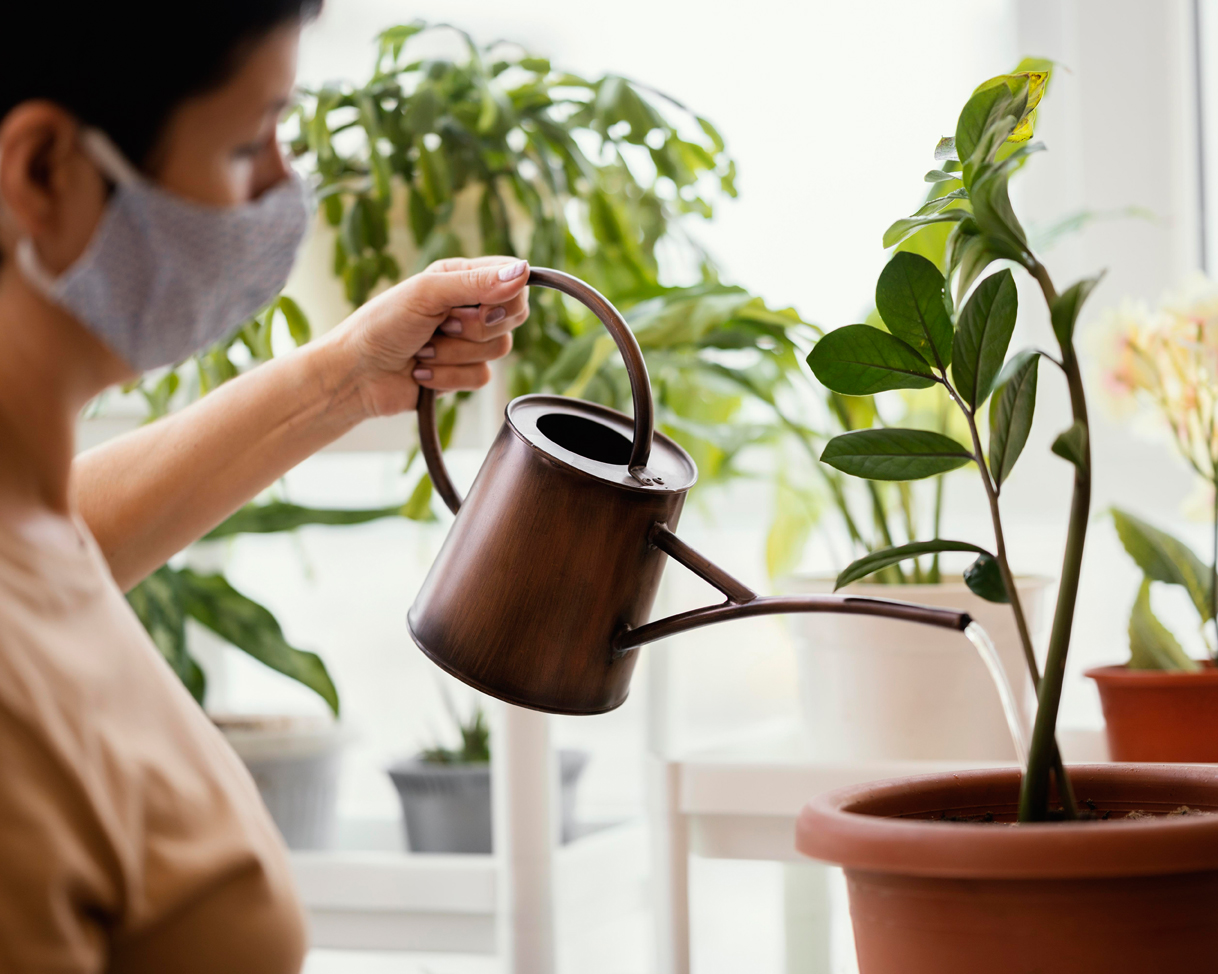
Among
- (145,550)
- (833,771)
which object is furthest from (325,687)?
(833,771)

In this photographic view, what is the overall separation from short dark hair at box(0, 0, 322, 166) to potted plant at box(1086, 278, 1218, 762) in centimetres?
71

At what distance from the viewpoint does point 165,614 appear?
1.30 meters

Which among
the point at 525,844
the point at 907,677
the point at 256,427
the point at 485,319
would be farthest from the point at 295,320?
the point at 907,677

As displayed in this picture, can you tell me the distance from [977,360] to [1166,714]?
0.41m

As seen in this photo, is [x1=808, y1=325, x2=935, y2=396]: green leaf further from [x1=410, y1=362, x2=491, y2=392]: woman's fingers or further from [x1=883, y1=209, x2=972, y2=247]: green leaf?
[x1=410, y1=362, x2=491, y2=392]: woman's fingers

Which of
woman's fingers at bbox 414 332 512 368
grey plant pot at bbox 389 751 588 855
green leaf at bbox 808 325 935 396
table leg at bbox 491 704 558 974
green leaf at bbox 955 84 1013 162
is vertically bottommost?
grey plant pot at bbox 389 751 588 855

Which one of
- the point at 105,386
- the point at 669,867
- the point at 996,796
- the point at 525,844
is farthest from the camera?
the point at 525,844

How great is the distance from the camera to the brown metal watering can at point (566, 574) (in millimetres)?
566

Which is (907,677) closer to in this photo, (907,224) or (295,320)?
(907,224)

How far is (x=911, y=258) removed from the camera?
0.55 metres

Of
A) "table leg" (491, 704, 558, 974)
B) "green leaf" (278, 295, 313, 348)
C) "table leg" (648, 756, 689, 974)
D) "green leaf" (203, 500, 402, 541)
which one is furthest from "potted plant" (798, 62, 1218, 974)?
"green leaf" (203, 500, 402, 541)

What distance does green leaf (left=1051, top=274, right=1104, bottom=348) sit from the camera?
47cm

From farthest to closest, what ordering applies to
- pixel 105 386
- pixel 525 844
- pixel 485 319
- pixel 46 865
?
pixel 525 844
pixel 485 319
pixel 105 386
pixel 46 865

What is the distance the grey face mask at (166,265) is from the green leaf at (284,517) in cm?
88
